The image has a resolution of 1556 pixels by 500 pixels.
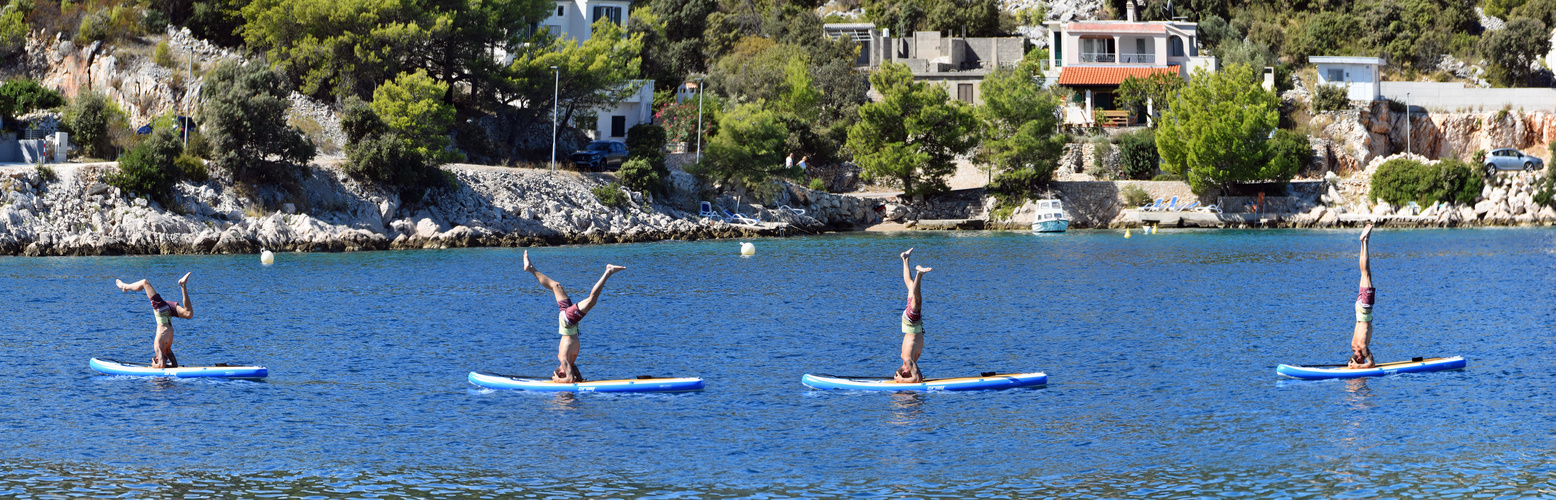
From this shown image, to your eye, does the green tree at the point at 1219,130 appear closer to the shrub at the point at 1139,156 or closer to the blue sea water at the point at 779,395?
the shrub at the point at 1139,156

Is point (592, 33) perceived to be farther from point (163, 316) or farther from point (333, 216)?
point (163, 316)

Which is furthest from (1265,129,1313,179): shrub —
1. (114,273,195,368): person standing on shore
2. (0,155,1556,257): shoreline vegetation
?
(114,273,195,368): person standing on shore

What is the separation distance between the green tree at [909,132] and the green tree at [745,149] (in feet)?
20.4

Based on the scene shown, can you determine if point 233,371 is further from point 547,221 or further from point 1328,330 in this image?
point 547,221

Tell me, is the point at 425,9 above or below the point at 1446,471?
above

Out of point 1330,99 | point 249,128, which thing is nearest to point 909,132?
point 1330,99

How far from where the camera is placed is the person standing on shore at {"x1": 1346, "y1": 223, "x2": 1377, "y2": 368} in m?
27.1

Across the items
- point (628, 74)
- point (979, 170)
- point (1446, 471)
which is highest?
point (628, 74)

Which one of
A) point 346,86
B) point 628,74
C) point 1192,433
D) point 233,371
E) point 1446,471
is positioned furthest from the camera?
point 628,74

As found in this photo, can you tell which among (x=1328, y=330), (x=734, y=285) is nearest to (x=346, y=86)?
(x=734, y=285)

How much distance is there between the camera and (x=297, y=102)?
79.5 meters

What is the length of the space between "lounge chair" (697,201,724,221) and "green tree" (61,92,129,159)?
101 feet

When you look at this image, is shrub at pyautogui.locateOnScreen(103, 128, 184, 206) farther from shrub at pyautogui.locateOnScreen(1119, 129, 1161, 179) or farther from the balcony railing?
the balcony railing

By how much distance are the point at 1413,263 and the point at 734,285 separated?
28.9 meters
